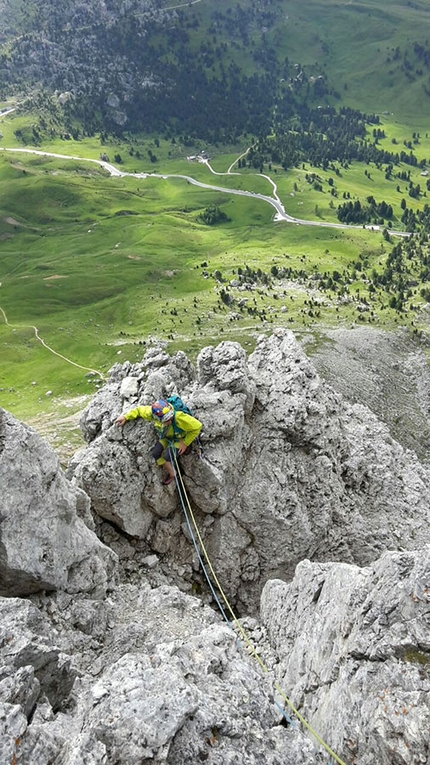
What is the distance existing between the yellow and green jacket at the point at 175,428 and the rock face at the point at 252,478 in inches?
50.4

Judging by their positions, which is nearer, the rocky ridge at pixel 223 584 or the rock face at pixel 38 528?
the rocky ridge at pixel 223 584

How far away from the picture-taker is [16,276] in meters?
164

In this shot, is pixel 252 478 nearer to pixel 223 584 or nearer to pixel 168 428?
pixel 223 584

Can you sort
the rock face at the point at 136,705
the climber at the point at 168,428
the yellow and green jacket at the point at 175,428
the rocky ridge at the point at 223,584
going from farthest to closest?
1. the yellow and green jacket at the point at 175,428
2. the climber at the point at 168,428
3. the rocky ridge at the point at 223,584
4. the rock face at the point at 136,705

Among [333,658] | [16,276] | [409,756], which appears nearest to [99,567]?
[333,658]

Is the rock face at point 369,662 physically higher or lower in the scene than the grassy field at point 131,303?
higher

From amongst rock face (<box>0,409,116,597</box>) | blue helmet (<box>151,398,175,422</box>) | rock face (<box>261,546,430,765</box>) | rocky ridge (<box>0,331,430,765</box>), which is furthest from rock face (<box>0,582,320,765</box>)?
blue helmet (<box>151,398,175,422</box>)

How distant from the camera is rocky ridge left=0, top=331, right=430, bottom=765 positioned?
1275 cm

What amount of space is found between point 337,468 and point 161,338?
82.4m

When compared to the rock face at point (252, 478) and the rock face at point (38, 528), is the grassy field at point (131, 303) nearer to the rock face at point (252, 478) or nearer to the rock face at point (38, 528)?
the rock face at point (252, 478)

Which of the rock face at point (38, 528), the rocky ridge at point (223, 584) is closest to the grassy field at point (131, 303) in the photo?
the rocky ridge at point (223, 584)

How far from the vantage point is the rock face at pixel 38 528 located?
1855 centimetres

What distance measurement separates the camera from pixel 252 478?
30.7 m

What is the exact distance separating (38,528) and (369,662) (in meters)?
13.1
